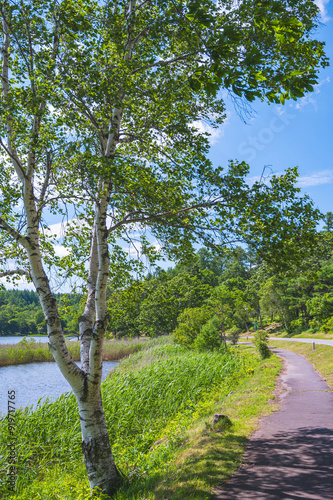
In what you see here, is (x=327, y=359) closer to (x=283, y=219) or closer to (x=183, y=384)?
(x=183, y=384)

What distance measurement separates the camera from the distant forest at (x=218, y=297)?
595 centimetres

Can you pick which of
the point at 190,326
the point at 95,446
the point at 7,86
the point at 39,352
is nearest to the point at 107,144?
the point at 7,86

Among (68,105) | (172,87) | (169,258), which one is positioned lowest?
(169,258)

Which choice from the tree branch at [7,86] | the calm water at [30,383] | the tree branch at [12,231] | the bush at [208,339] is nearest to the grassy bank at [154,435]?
the calm water at [30,383]

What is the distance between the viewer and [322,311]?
31.9m

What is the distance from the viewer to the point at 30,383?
17.0 m

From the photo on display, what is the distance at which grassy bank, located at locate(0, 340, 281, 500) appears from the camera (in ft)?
16.1

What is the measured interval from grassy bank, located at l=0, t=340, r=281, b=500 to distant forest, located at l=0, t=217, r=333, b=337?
2167mm

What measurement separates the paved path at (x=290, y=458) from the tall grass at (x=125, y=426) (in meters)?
1.71

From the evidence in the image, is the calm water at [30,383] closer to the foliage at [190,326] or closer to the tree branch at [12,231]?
the foliage at [190,326]

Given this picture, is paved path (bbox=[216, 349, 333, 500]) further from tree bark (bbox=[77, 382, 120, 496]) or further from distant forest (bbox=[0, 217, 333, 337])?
distant forest (bbox=[0, 217, 333, 337])

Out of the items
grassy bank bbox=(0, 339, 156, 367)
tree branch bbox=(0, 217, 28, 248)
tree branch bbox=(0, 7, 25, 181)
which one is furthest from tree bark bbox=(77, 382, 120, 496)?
grassy bank bbox=(0, 339, 156, 367)

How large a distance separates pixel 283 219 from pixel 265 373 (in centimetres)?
966

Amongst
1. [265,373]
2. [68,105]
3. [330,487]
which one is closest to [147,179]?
[68,105]
